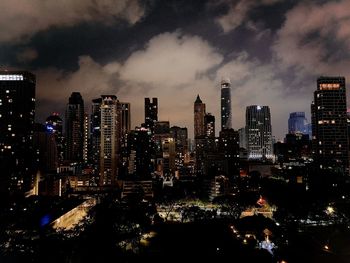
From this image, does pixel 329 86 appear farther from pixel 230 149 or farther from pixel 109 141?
pixel 109 141

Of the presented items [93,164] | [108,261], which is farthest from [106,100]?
[108,261]

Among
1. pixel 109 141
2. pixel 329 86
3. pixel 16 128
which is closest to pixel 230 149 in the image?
pixel 109 141

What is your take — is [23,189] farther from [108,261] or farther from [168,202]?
[108,261]

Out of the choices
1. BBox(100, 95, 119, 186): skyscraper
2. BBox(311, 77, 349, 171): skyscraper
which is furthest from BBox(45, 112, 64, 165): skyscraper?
BBox(311, 77, 349, 171): skyscraper

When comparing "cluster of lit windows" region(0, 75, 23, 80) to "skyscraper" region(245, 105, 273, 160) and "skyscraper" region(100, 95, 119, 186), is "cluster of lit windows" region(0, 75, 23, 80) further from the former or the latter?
"skyscraper" region(245, 105, 273, 160)

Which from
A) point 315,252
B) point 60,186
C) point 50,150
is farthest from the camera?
point 50,150

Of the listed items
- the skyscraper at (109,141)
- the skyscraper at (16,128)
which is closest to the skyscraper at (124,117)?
the skyscraper at (109,141)
